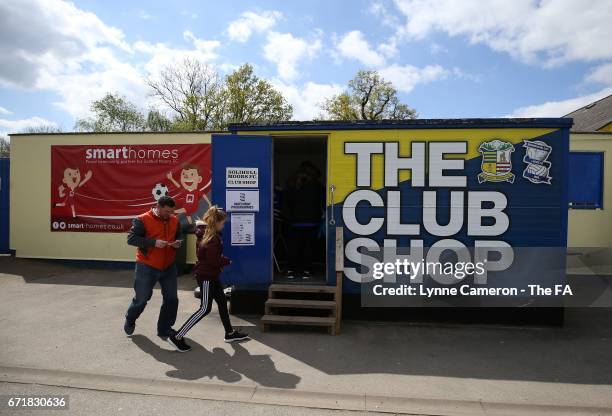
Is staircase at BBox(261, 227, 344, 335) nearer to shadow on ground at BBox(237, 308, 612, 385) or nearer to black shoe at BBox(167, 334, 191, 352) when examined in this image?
shadow on ground at BBox(237, 308, 612, 385)

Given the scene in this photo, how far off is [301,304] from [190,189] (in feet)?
16.6

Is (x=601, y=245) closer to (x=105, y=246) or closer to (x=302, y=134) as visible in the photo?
(x=302, y=134)

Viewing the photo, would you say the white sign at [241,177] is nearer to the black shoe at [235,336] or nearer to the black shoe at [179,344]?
the black shoe at [235,336]

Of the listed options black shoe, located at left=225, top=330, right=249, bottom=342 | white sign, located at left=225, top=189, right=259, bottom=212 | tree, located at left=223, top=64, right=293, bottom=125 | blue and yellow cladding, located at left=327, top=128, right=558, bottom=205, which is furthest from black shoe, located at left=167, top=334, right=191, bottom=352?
tree, located at left=223, top=64, right=293, bottom=125

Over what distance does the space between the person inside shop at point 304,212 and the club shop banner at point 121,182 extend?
10.9 feet

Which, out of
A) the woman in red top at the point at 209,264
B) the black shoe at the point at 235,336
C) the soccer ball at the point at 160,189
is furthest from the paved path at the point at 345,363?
the soccer ball at the point at 160,189

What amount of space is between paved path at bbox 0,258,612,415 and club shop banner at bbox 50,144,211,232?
3.66m

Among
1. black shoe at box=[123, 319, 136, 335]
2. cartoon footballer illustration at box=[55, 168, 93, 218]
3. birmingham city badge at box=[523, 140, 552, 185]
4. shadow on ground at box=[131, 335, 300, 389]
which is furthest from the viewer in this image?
cartoon footballer illustration at box=[55, 168, 93, 218]

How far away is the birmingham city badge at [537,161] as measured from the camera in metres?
5.58

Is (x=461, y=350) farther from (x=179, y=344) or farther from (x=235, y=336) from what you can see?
(x=179, y=344)

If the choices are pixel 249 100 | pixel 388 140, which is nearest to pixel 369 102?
pixel 249 100

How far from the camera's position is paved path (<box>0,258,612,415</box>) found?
357 cm

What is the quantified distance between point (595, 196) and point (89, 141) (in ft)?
40.5

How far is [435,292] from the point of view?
5.77 meters
